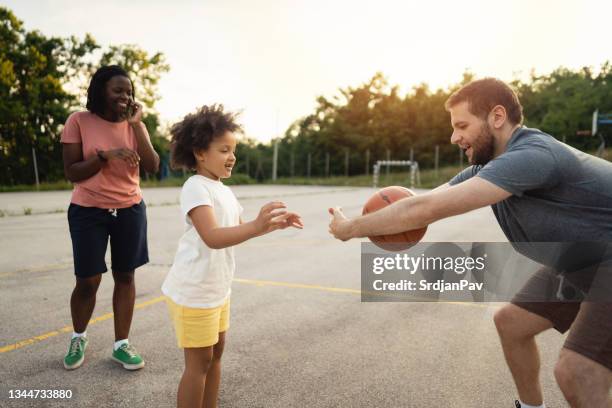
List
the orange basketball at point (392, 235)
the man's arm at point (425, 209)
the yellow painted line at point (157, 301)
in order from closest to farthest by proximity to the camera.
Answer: the man's arm at point (425, 209), the orange basketball at point (392, 235), the yellow painted line at point (157, 301)

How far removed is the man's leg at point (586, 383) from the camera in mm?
2100

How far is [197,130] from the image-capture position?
2.53 metres

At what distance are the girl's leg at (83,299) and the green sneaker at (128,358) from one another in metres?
0.34

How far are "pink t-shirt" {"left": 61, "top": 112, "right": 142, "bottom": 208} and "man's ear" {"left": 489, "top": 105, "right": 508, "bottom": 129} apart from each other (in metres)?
2.47

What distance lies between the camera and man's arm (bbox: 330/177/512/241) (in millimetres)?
2211

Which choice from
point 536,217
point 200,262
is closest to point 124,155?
point 200,262

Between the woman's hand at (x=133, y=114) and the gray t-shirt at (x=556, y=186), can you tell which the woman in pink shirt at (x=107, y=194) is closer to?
the woman's hand at (x=133, y=114)

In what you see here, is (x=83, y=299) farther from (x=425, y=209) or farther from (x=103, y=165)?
(x=425, y=209)

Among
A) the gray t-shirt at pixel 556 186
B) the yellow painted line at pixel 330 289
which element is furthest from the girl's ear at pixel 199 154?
the yellow painted line at pixel 330 289

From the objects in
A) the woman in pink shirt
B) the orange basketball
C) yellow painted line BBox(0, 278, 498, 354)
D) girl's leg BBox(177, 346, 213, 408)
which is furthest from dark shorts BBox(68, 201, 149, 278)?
the orange basketball

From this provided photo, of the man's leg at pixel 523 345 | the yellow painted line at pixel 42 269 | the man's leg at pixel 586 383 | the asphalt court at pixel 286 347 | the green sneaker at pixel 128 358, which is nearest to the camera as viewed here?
the man's leg at pixel 586 383

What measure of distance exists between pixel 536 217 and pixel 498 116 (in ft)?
1.80

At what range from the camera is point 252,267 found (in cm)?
704

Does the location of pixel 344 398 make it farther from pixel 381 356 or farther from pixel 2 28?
pixel 2 28
